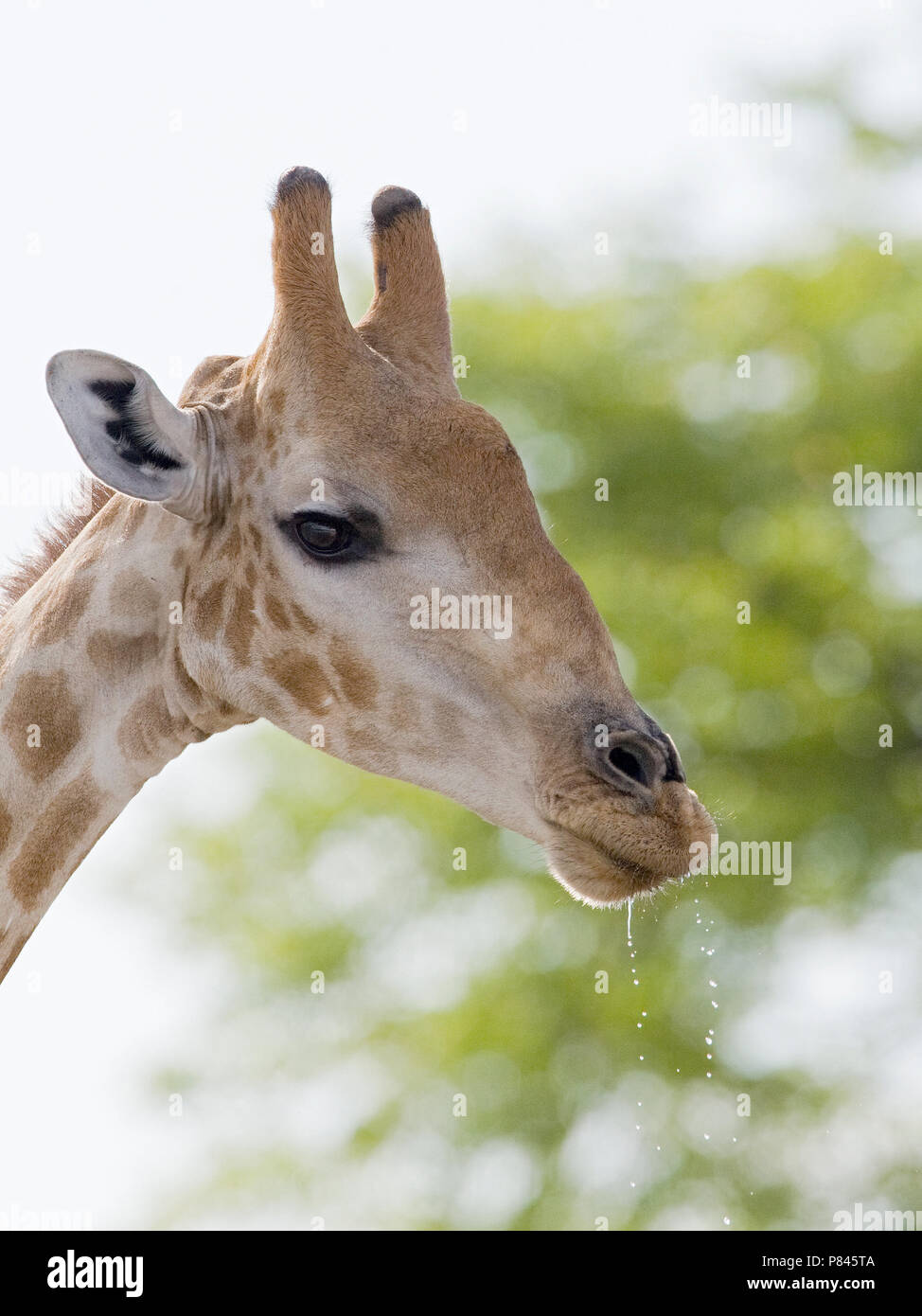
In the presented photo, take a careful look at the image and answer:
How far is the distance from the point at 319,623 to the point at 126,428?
23.1 inches

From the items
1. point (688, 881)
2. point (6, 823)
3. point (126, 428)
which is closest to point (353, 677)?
point (126, 428)

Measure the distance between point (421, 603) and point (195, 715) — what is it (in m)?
0.62

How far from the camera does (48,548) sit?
13.1 feet

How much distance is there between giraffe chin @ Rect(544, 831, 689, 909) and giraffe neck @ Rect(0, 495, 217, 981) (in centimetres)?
93

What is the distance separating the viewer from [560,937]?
14.8m

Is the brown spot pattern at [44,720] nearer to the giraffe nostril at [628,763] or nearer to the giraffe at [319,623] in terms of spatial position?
the giraffe at [319,623]

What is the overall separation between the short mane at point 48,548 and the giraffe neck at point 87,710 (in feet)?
1.42

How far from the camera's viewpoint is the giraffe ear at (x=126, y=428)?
10.6ft

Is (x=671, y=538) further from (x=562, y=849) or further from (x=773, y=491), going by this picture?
(x=562, y=849)

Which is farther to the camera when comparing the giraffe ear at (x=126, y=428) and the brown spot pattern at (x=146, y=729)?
the brown spot pattern at (x=146, y=729)

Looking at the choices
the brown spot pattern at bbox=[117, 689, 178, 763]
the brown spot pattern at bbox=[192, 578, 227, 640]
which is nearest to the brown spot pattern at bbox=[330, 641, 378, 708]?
the brown spot pattern at bbox=[192, 578, 227, 640]

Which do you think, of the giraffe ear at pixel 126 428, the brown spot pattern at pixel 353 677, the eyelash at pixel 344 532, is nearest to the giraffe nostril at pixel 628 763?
the brown spot pattern at pixel 353 677

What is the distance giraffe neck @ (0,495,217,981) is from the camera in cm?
337
